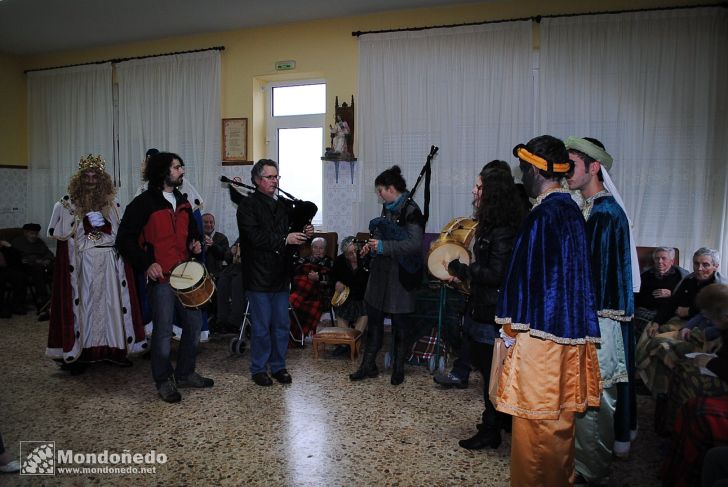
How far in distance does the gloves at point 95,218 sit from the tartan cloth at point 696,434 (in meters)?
3.89

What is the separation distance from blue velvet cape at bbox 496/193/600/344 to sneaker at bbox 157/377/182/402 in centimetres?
249

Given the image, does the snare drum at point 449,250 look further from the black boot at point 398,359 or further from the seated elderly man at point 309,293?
the seated elderly man at point 309,293

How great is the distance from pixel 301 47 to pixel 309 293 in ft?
10.3

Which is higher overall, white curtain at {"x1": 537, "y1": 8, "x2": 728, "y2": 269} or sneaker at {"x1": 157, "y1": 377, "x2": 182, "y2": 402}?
white curtain at {"x1": 537, "y1": 8, "x2": 728, "y2": 269}

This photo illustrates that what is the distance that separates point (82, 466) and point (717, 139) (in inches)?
225

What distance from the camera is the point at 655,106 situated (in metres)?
5.08

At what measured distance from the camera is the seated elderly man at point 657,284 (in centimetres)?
409

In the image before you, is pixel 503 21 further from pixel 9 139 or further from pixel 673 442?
pixel 9 139

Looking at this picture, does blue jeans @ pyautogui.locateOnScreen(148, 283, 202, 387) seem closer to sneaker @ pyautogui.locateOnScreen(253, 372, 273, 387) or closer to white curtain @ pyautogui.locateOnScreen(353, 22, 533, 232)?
sneaker @ pyautogui.locateOnScreen(253, 372, 273, 387)

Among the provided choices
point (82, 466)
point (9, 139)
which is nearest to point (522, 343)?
point (82, 466)

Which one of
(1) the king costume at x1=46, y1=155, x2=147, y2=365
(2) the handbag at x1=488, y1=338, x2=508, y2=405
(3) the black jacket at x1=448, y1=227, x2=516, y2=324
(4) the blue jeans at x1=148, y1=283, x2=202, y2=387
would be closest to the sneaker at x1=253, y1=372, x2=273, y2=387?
(4) the blue jeans at x1=148, y1=283, x2=202, y2=387

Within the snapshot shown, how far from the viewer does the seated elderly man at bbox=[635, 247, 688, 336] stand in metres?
4.09

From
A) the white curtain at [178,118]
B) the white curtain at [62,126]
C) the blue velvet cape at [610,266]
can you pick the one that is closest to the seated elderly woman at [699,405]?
the blue velvet cape at [610,266]

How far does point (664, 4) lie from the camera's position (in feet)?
16.6
